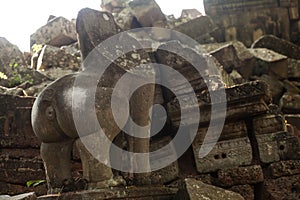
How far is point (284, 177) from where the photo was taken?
3.70m

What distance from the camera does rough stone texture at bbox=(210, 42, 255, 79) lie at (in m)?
10.2

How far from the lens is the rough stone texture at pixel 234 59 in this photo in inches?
402

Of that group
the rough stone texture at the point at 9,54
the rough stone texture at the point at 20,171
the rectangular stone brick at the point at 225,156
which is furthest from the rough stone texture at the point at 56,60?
the rectangular stone brick at the point at 225,156

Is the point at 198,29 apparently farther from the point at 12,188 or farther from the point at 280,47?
the point at 12,188

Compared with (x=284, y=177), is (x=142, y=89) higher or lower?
higher

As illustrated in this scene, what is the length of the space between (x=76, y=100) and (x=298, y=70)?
415 inches

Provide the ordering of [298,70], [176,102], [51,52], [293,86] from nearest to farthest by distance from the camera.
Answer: [176,102] < [51,52] < [293,86] < [298,70]

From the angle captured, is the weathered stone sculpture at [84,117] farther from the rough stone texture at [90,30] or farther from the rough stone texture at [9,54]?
the rough stone texture at [9,54]

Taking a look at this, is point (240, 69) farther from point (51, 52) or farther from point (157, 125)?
point (157, 125)

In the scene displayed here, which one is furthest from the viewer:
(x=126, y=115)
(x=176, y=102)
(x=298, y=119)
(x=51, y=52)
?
(x=51, y=52)

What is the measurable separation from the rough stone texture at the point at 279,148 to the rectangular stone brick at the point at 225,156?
15cm

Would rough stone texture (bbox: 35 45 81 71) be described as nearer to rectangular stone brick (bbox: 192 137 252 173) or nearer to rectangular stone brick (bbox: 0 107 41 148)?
rectangular stone brick (bbox: 0 107 41 148)

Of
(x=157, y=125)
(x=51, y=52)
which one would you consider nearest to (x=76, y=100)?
(x=157, y=125)

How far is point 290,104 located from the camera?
30.4 ft
